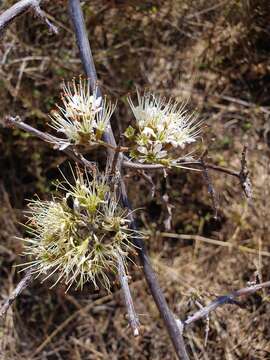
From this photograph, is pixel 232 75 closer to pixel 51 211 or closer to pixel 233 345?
pixel 233 345

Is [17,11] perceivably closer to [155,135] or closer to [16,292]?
[155,135]

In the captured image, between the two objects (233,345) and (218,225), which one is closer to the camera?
(233,345)

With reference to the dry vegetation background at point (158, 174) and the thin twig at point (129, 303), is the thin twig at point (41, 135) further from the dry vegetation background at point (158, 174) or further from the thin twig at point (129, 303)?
the dry vegetation background at point (158, 174)

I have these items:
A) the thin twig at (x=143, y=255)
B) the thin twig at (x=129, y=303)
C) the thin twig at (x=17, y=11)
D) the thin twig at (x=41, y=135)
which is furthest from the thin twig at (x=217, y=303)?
the thin twig at (x=17, y=11)

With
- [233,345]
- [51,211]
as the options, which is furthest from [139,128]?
[233,345]

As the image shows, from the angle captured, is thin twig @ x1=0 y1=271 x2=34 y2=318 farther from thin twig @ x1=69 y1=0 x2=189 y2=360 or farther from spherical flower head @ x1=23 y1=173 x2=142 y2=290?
thin twig @ x1=69 y1=0 x2=189 y2=360
